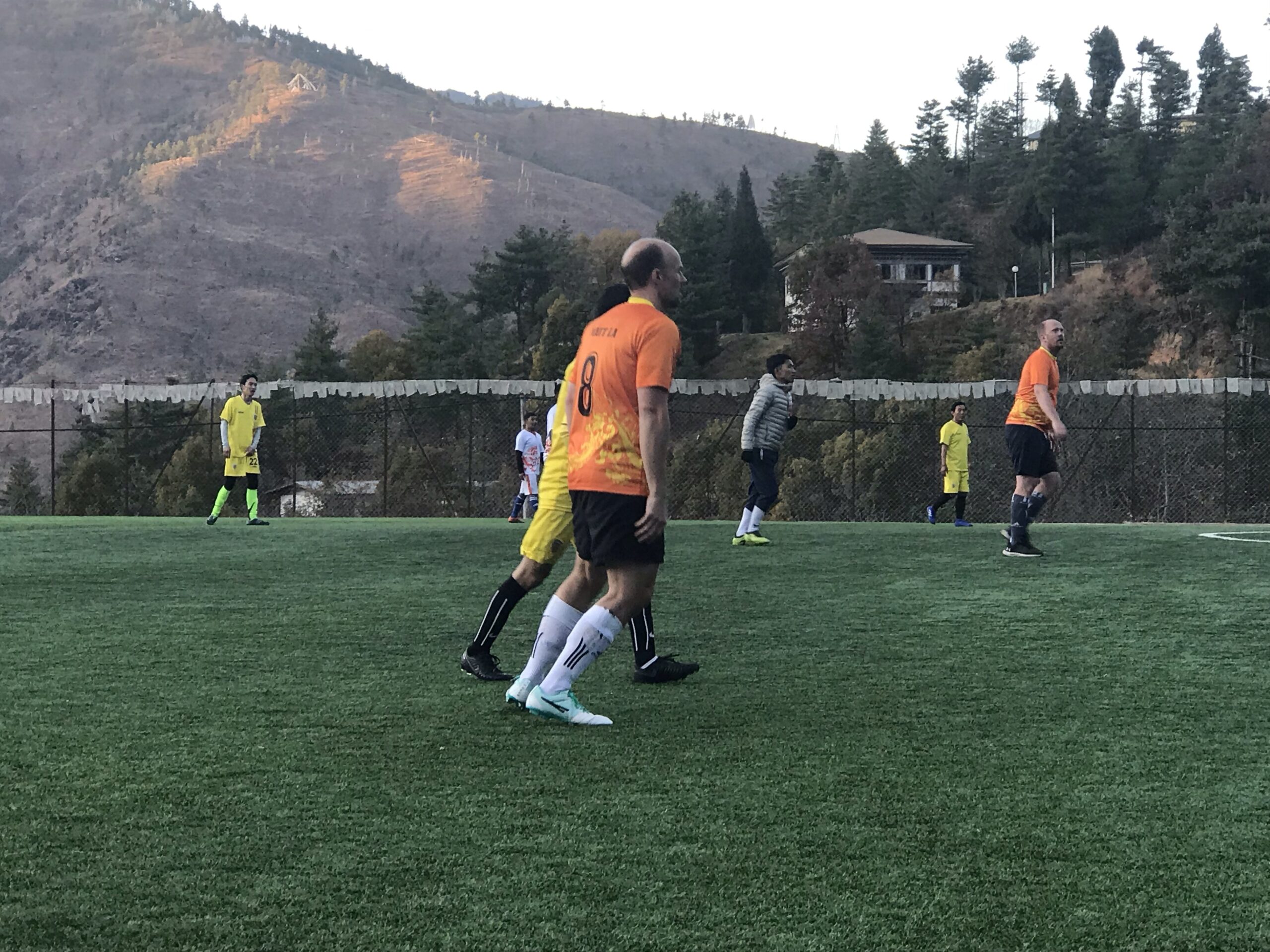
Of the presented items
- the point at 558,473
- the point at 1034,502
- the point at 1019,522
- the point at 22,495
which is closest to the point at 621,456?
the point at 558,473

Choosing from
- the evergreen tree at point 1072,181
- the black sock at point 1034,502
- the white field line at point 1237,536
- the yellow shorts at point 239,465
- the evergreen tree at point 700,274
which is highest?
the evergreen tree at point 1072,181

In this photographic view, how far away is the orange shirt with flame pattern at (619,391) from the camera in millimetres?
5094

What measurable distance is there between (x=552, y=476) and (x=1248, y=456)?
120ft

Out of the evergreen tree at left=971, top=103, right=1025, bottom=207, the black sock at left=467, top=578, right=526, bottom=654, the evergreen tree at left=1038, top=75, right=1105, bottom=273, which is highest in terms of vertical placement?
the evergreen tree at left=971, top=103, right=1025, bottom=207

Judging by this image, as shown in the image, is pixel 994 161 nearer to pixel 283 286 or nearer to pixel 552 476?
pixel 283 286

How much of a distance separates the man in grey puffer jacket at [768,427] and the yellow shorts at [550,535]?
7116 mm

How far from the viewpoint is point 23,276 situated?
14975cm

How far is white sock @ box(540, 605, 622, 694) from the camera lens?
526 centimetres

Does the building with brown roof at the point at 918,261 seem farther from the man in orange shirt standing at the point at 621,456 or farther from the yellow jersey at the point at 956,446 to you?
the man in orange shirt standing at the point at 621,456

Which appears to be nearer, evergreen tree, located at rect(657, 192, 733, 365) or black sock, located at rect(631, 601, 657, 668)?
black sock, located at rect(631, 601, 657, 668)

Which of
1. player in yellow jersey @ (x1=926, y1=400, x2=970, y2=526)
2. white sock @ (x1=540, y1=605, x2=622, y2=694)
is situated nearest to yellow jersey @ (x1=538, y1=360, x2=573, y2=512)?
white sock @ (x1=540, y1=605, x2=622, y2=694)

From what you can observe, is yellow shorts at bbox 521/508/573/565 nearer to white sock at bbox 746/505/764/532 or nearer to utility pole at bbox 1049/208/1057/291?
white sock at bbox 746/505/764/532

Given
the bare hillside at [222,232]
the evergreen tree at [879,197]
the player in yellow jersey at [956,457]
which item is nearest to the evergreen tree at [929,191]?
the evergreen tree at [879,197]

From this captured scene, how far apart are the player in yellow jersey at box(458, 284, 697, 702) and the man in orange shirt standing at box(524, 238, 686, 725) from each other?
0.73 meters
